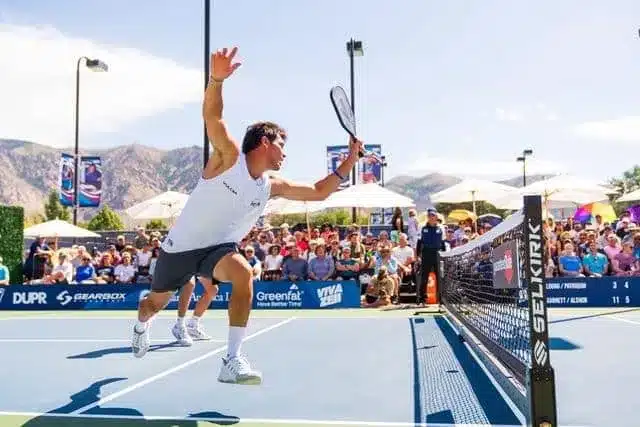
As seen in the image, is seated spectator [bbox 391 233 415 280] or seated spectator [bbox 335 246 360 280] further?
seated spectator [bbox 335 246 360 280]

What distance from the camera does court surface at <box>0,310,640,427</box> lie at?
417 centimetres

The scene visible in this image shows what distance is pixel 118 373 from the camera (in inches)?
231

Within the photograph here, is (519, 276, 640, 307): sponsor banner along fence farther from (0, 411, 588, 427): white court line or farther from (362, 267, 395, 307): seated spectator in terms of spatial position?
(0, 411, 588, 427): white court line

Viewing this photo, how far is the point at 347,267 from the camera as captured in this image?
14.7m

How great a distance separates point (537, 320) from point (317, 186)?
2267 mm

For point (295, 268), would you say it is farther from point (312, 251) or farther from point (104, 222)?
point (104, 222)

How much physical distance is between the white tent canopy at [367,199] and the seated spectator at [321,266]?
1.84 m

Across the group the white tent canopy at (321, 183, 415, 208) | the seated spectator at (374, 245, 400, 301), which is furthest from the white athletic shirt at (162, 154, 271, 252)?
the white tent canopy at (321, 183, 415, 208)

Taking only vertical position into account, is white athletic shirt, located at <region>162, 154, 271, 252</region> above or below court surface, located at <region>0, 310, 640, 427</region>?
above

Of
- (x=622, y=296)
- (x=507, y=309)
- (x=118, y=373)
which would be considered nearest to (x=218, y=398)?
(x=118, y=373)

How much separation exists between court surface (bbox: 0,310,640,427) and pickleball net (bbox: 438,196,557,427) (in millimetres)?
212

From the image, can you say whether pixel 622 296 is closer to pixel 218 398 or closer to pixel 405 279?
pixel 405 279

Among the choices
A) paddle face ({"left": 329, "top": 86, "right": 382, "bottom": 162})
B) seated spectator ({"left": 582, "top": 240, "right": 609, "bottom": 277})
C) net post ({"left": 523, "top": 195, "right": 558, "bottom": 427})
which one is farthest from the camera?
seated spectator ({"left": 582, "top": 240, "right": 609, "bottom": 277})

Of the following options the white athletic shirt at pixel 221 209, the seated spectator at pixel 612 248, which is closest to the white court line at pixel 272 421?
the white athletic shirt at pixel 221 209
